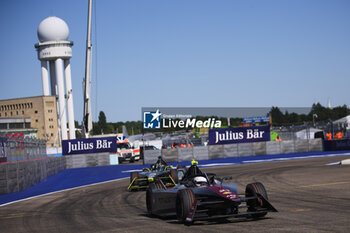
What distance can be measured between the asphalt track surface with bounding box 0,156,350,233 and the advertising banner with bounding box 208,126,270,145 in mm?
21560

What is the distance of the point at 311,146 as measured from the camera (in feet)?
135

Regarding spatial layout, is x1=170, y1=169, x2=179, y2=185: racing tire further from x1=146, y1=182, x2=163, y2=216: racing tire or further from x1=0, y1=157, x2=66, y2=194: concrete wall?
x1=0, y1=157, x2=66, y2=194: concrete wall

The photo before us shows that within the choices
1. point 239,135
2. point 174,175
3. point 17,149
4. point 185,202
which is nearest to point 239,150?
point 239,135

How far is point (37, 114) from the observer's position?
109 metres

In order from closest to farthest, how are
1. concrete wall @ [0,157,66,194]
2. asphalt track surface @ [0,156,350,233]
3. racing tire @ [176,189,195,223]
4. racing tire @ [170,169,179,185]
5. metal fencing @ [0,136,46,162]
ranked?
asphalt track surface @ [0,156,350,233] < racing tire @ [176,189,195,223] < racing tire @ [170,169,179,185] < concrete wall @ [0,157,66,194] < metal fencing @ [0,136,46,162]

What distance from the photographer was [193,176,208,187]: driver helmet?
10.6 m

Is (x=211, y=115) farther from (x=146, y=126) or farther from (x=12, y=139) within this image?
(x=12, y=139)

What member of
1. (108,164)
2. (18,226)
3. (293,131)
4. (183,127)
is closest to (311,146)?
(293,131)

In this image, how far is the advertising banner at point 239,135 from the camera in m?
40.1

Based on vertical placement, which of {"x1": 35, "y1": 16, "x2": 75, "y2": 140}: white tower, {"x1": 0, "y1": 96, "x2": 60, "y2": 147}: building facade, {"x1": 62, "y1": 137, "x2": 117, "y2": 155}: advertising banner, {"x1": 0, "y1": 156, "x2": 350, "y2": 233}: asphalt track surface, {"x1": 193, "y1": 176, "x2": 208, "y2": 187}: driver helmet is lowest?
{"x1": 0, "y1": 156, "x2": 350, "y2": 233}: asphalt track surface

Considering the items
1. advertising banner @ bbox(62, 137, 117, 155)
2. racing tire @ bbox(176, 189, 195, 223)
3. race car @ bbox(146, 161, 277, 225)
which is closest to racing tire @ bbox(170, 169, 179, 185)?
race car @ bbox(146, 161, 277, 225)

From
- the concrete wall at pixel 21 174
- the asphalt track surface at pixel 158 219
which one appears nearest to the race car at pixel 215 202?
the asphalt track surface at pixel 158 219

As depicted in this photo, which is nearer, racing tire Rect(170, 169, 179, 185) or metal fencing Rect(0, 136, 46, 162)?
racing tire Rect(170, 169, 179, 185)

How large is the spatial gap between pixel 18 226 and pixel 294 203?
6.28 metres
